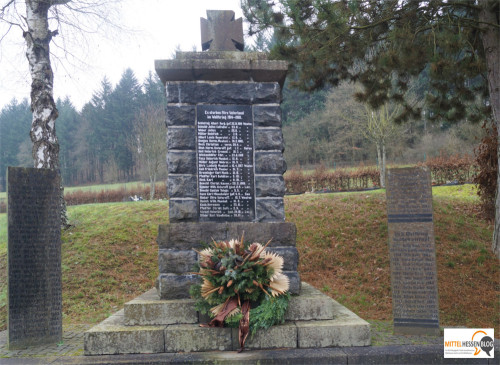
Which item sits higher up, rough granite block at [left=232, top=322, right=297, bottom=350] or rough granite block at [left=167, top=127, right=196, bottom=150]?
rough granite block at [left=167, top=127, right=196, bottom=150]

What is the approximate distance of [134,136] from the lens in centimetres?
3697

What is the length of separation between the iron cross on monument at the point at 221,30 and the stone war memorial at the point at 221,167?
0.01 metres

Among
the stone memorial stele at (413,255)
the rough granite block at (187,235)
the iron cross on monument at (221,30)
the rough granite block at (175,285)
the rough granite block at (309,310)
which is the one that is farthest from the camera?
the iron cross on monument at (221,30)

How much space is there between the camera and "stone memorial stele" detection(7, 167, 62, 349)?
5.14m

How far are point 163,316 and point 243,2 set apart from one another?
672 centimetres

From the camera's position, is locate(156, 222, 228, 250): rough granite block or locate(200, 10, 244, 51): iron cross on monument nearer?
locate(156, 222, 228, 250): rough granite block

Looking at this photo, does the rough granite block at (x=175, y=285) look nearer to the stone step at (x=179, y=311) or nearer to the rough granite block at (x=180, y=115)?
the stone step at (x=179, y=311)

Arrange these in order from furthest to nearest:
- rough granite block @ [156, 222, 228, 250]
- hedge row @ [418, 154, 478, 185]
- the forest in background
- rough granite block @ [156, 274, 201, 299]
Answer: the forest in background < hedge row @ [418, 154, 478, 185] < rough granite block @ [156, 222, 228, 250] < rough granite block @ [156, 274, 201, 299]

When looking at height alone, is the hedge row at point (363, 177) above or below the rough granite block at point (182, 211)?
above

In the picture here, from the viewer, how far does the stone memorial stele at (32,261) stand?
5141 mm

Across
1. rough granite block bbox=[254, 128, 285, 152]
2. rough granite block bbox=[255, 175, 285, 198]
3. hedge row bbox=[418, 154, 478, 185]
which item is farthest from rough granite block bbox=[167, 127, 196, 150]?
hedge row bbox=[418, 154, 478, 185]

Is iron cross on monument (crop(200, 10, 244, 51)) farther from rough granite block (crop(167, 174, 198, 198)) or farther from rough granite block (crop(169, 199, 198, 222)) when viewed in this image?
rough granite block (crop(169, 199, 198, 222))

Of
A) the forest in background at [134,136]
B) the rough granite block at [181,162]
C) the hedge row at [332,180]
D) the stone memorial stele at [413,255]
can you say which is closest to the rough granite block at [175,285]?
the rough granite block at [181,162]

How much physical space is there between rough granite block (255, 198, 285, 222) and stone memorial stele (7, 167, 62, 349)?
8.78ft
